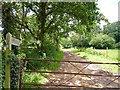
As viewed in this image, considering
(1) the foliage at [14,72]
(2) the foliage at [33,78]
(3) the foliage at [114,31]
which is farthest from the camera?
(3) the foliage at [114,31]

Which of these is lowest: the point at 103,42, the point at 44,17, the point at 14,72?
the point at 103,42

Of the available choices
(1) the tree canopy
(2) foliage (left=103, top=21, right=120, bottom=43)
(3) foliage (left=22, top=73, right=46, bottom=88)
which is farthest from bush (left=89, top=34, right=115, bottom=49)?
A: (3) foliage (left=22, top=73, right=46, bottom=88)

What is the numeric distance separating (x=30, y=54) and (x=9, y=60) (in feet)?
23.1

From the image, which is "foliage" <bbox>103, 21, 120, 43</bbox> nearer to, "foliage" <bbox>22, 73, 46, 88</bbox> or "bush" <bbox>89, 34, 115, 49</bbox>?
"bush" <bbox>89, 34, 115, 49</bbox>

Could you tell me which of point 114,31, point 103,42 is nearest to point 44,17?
point 103,42

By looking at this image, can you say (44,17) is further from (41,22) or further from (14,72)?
(14,72)

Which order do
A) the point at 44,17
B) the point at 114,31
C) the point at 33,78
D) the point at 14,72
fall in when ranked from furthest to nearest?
the point at 114,31
the point at 44,17
the point at 33,78
the point at 14,72

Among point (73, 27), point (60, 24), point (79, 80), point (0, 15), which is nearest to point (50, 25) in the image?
point (60, 24)

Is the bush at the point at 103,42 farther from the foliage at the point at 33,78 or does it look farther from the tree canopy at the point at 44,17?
the foliage at the point at 33,78

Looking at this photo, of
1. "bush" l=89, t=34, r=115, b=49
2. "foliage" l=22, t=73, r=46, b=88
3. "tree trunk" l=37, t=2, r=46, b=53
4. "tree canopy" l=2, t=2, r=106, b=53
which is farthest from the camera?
"bush" l=89, t=34, r=115, b=49

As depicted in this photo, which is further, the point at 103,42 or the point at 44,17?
the point at 103,42

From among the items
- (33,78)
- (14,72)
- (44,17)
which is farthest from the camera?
(44,17)

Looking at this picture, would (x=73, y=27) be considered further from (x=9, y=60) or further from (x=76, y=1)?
(x=9, y=60)

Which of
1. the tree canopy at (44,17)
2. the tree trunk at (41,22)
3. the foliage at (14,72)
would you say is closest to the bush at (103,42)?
the tree canopy at (44,17)
